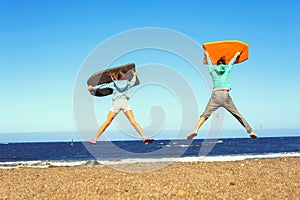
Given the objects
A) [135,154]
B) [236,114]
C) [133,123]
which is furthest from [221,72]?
[135,154]

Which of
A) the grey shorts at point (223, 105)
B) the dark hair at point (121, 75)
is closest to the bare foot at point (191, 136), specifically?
the grey shorts at point (223, 105)

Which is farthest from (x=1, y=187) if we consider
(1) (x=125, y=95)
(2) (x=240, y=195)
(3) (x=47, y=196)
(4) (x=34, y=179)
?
(2) (x=240, y=195)

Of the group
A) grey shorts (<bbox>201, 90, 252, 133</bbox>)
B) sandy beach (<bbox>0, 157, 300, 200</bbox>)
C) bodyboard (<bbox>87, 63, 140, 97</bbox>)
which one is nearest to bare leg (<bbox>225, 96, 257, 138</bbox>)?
grey shorts (<bbox>201, 90, 252, 133</bbox>)

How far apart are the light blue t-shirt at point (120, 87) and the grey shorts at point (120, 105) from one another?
0.11 meters

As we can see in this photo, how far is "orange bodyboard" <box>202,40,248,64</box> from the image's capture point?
39.9 feet

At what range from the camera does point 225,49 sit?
12258mm

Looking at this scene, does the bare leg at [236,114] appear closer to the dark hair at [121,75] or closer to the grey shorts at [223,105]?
the grey shorts at [223,105]

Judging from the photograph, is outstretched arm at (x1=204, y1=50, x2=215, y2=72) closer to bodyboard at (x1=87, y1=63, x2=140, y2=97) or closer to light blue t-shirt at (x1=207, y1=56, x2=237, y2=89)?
light blue t-shirt at (x1=207, y1=56, x2=237, y2=89)

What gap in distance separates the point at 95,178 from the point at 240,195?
5.39 metres

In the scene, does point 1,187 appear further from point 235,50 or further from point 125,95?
point 235,50

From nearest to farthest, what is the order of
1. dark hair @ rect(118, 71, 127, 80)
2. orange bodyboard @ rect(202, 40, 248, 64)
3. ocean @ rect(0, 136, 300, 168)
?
dark hair @ rect(118, 71, 127, 80), orange bodyboard @ rect(202, 40, 248, 64), ocean @ rect(0, 136, 300, 168)

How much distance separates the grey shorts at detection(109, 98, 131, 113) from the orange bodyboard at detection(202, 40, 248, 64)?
8.68ft

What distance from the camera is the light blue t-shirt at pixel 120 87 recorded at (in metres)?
11.0

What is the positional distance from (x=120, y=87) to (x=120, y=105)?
1.69 ft
